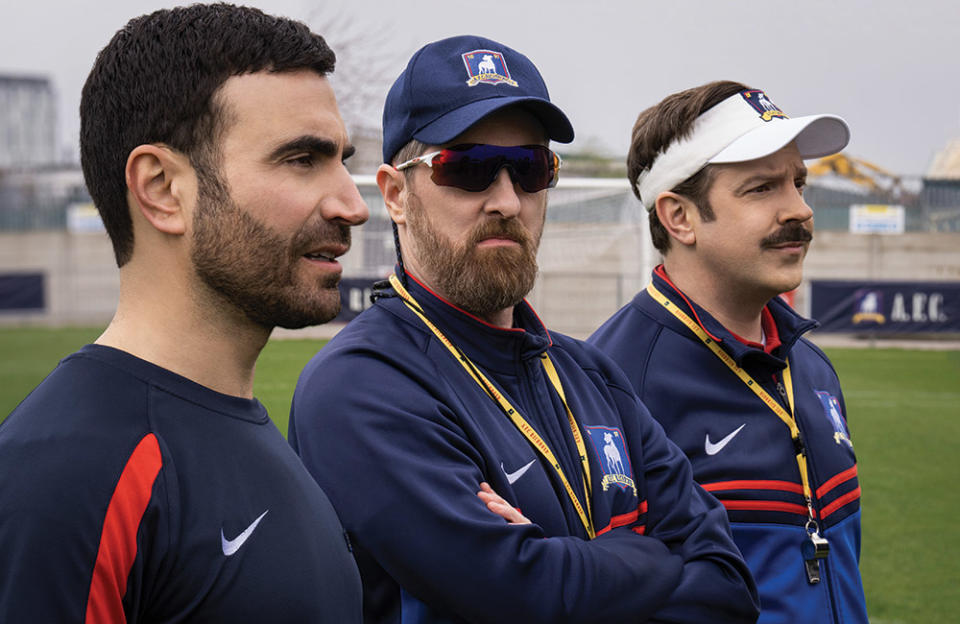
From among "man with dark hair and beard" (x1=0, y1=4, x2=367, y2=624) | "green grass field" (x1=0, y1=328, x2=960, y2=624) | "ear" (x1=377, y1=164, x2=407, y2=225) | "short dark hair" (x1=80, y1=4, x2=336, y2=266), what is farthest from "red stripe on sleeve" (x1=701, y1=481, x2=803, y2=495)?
"green grass field" (x1=0, y1=328, x2=960, y2=624)

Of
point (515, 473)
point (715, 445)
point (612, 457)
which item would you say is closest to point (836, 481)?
Answer: point (715, 445)

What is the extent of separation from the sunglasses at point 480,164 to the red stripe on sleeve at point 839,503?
1082 mm

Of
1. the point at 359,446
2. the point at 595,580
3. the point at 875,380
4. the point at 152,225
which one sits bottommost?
the point at 875,380

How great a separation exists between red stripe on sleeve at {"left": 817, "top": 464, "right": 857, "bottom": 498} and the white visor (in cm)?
83

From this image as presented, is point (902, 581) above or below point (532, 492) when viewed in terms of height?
below

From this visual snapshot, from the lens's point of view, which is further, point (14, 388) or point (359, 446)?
point (14, 388)

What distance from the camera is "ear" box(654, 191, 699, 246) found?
2.63 m

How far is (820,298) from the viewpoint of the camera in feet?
70.6

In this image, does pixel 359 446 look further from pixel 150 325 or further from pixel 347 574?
pixel 150 325

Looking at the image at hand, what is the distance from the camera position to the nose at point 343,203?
158 cm

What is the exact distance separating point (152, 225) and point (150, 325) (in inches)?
6.0

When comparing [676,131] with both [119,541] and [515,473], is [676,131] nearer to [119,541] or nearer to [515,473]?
[515,473]

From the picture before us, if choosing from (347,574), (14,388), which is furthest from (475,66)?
(14,388)

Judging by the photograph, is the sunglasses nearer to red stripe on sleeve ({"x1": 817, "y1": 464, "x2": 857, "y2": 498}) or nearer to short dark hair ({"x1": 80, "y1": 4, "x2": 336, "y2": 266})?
short dark hair ({"x1": 80, "y1": 4, "x2": 336, "y2": 266})
